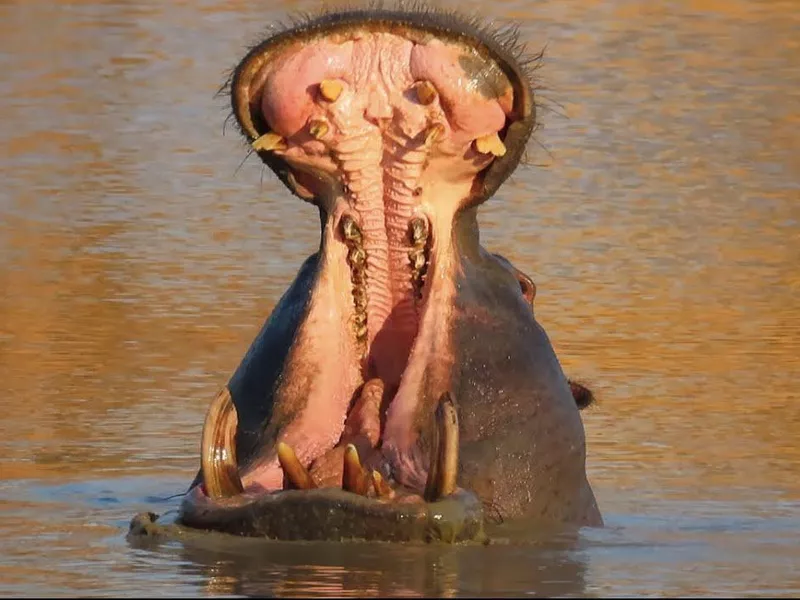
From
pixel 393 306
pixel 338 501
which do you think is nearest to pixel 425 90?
pixel 393 306

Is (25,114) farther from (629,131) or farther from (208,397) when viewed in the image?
(208,397)

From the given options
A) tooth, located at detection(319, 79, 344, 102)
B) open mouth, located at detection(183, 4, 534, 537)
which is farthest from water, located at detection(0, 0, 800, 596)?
tooth, located at detection(319, 79, 344, 102)

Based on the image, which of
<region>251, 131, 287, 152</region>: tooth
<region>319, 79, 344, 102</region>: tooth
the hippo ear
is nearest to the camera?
<region>319, 79, 344, 102</region>: tooth

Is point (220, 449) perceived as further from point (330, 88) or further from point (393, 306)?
point (330, 88)

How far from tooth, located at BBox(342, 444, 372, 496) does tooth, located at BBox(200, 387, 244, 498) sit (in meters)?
0.30

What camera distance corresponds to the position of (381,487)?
18.5 ft

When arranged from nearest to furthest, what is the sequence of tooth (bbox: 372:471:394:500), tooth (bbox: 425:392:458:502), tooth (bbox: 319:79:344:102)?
tooth (bbox: 425:392:458:502) < tooth (bbox: 372:471:394:500) < tooth (bbox: 319:79:344:102)

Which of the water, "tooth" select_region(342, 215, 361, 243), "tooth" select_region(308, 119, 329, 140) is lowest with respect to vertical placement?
the water

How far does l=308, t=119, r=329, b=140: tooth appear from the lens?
19.4 ft

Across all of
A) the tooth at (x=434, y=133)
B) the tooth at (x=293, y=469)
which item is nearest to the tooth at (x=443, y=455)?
the tooth at (x=293, y=469)

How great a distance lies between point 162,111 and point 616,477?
27.9 feet

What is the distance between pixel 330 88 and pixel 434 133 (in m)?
0.29

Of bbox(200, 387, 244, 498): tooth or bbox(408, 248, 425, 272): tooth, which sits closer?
bbox(200, 387, 244, 498): tooth

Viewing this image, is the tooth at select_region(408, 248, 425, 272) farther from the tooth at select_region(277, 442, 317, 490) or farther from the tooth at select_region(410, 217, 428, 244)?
the tooth at select_region(277, 442, 317, 490)
